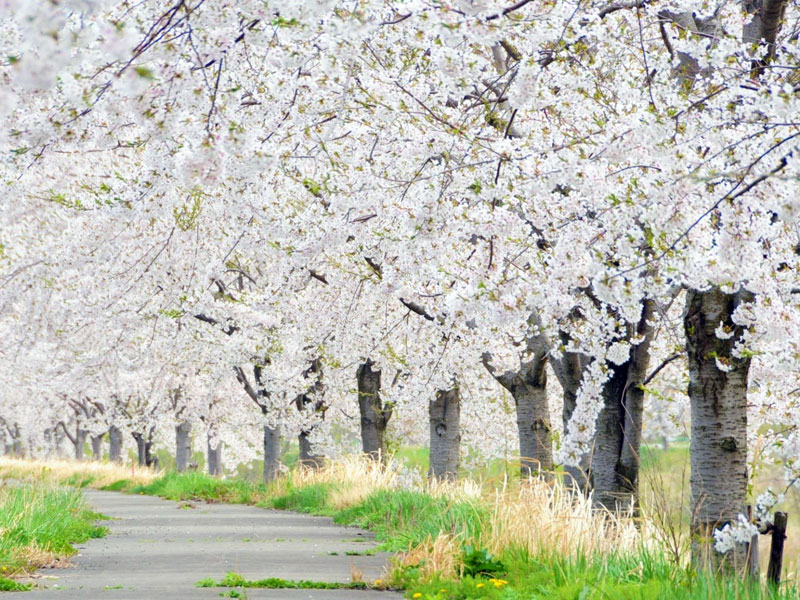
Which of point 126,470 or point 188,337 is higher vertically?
point 188,337

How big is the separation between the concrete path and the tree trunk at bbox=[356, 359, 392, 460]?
5.13m

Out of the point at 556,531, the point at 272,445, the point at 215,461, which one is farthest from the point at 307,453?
the point at 215,461

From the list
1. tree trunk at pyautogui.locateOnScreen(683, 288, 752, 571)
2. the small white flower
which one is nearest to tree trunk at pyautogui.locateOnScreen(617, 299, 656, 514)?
tree trunk at pyautogui.locateOnScreen(683, 288, 752, 571)

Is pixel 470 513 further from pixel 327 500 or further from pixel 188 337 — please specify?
pixel 188 337

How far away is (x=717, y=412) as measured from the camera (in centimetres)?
777

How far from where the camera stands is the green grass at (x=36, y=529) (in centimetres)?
961

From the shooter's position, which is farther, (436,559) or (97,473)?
(97,473)

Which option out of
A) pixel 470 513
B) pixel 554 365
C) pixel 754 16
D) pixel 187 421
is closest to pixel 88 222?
pixel 554 365

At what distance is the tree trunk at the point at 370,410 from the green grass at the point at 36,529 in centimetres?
792

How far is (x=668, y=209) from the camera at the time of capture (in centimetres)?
599

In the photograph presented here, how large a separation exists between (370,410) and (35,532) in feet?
38.0

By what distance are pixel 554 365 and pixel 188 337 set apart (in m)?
10.4

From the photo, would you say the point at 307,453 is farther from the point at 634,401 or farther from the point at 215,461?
the point at 215,461

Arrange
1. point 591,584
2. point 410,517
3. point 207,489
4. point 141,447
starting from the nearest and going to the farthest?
point 591,584
point 410,517
point 207,489
point 141,447
